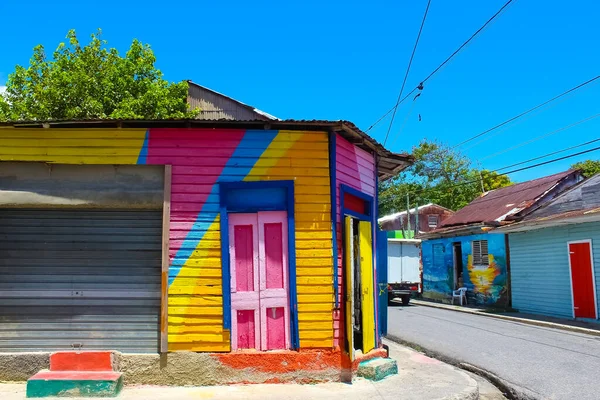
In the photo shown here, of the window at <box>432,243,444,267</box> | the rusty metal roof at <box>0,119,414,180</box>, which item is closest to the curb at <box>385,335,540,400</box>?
the rusty metal roof at <box>0,119,414,180</box>

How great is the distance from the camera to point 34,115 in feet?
62.2

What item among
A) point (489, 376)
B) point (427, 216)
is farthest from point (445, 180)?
point (489, 376)

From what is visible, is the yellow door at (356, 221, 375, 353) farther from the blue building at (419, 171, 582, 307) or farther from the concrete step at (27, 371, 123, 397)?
the blue building at (419, 171, 582, 307)

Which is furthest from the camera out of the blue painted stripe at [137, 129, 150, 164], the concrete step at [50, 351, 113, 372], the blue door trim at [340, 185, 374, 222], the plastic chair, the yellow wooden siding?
the plastic chair

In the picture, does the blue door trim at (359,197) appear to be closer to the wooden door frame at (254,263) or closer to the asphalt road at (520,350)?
the wooden door frame at (254,263)

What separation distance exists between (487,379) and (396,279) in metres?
15.5

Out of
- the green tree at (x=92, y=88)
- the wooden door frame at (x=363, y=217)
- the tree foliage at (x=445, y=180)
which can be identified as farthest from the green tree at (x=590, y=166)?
the wooden door frame at (x=363, y=217)

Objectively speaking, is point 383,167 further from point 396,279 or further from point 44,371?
point 396,279

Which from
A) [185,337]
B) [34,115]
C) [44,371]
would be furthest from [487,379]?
[34,115]

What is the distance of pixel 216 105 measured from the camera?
23.0 meters

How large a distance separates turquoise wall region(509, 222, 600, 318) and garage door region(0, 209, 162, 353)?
13.8 metres

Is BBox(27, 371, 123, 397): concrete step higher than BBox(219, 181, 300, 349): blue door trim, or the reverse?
BBox(219, 181, 300, 349): blue door trim

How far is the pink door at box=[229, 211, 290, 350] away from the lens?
719 centimetres

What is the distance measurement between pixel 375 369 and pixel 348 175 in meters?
2.95
